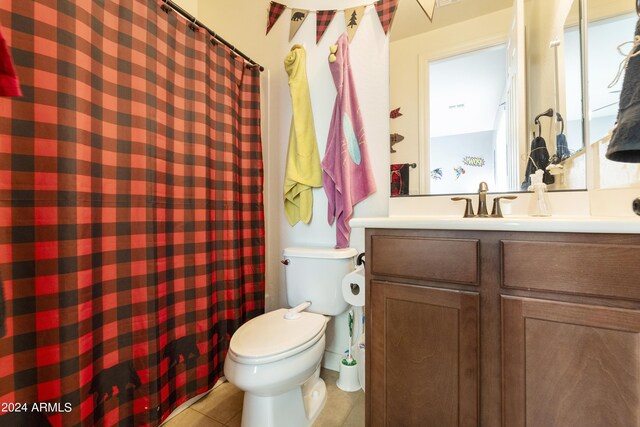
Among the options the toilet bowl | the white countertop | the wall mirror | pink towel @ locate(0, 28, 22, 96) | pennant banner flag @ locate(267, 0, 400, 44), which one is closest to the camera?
pink towel @ locate(0, 28, 22, 96)

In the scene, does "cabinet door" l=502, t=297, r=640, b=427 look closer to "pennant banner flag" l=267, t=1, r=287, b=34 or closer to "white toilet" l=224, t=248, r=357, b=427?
"white toilet" l=224, t=248, r=357, b=427

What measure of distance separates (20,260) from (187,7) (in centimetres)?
172

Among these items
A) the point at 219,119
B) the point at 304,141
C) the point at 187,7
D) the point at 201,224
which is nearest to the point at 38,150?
the point at 201,224

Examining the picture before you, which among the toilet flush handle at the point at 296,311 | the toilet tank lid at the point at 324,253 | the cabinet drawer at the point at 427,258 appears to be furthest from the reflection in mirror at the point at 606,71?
the toilet flush handle at the point at 296,311

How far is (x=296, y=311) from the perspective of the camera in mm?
1292

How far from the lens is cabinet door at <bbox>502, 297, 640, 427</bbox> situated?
583 millimetres

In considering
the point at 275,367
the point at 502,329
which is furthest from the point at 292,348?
the point at 502,329

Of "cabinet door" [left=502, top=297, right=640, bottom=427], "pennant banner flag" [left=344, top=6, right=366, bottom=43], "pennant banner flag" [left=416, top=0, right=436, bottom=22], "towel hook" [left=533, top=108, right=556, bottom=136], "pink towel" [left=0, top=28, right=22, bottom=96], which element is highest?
"pennant banner flag" [left=344, top=6, right=366, bottom=43]

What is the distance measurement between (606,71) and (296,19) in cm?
146

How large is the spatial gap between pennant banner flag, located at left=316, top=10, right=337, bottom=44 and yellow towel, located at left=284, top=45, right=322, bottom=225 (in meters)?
0.14

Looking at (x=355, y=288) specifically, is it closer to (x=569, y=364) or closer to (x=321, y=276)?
(x=321, y=276)

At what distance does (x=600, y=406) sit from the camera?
603mm

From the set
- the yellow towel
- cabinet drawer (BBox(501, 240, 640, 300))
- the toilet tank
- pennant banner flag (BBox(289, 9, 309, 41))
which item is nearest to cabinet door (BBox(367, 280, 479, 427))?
cabinet drawer (BBox(501, 240, 640, 300))

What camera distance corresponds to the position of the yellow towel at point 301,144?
5.04ft
